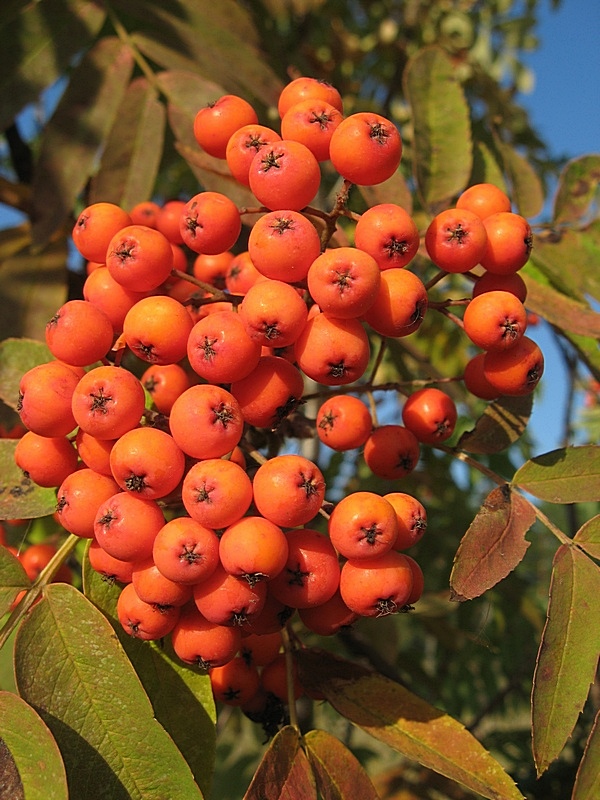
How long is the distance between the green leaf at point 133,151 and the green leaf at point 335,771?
1434mm

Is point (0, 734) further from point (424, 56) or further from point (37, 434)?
point (424, 56)

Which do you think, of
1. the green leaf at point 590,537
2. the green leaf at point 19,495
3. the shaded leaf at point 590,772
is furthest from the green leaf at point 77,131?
the shaded leaf at point 590,772

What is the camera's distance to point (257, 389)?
126 cm

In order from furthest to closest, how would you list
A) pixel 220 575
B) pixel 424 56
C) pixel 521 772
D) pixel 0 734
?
pixel 521 772, pixel 424 56, pixel 220 575, pixel 0 734

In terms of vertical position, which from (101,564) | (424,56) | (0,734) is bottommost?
(0,734)

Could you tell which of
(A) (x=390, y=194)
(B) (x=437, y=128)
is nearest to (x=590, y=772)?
(A) (x=390, y=194)

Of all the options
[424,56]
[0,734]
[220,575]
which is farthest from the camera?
[424,56]

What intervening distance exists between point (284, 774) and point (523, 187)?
1844 mm

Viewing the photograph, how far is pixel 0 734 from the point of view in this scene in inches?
42.6

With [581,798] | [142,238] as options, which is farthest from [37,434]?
[581,798]

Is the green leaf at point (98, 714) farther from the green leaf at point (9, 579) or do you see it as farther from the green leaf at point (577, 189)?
the green leaf at point (577, 189)

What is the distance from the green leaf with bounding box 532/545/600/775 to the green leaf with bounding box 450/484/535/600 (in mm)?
106

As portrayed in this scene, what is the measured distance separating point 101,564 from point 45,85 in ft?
4.89

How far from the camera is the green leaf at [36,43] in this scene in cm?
200
